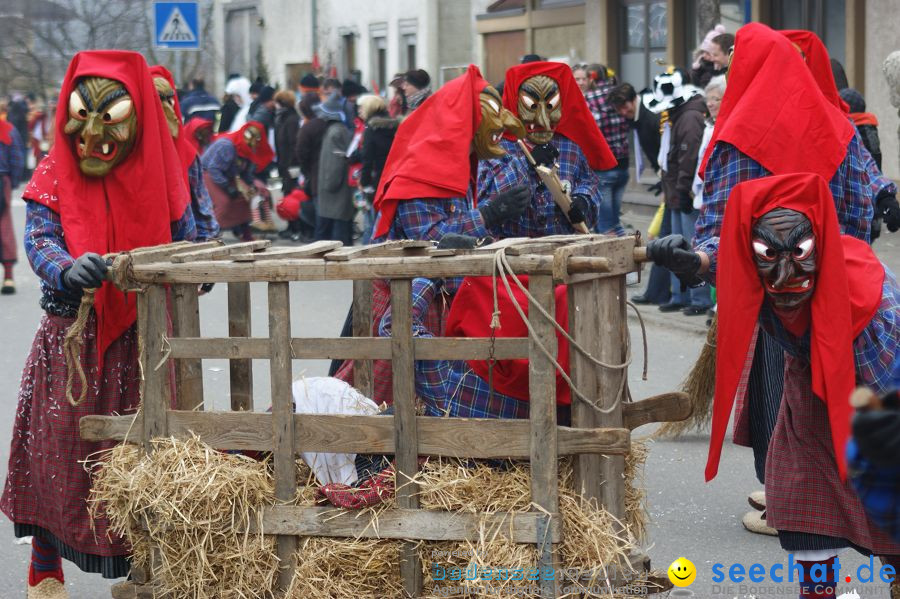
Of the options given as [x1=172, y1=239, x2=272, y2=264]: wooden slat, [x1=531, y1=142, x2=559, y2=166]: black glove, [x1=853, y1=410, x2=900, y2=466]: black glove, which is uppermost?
[x1=531, y1=142, x2=559, y2=166]: black glove

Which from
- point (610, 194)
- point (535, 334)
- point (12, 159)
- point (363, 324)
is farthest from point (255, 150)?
point (535, 334)

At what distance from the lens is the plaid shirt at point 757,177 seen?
15.3 ft

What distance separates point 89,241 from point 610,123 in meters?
7.86

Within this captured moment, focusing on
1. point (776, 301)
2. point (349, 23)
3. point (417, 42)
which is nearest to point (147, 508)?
point (776, 301)

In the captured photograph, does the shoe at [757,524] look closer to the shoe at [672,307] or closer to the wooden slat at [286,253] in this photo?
the wooden slat at [286,253]

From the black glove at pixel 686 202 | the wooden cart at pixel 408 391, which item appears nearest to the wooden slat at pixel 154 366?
the wooden cart at pixel 408 391

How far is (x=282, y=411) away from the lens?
381cm

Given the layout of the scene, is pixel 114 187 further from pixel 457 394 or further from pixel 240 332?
pixel 457 394

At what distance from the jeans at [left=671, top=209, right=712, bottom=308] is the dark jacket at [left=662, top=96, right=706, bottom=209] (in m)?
0.14

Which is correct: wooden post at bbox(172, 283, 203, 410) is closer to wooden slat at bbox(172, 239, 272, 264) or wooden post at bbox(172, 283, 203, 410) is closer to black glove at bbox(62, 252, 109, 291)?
wooden slat at bbox(172, 239, 272, 264)

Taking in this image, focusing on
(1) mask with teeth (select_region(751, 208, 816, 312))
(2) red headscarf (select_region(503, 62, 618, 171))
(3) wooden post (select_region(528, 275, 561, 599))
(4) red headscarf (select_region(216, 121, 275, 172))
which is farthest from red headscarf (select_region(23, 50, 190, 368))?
(4) red headscarf (select_region(216, 121, 275, 172))

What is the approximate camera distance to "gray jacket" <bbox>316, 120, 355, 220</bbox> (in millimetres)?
14273

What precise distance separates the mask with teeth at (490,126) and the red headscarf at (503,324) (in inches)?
55.7

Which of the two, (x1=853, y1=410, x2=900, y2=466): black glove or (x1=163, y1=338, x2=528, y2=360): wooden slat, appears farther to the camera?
(x1=163, y1=338, x2=528, y2=360): wooden slat
